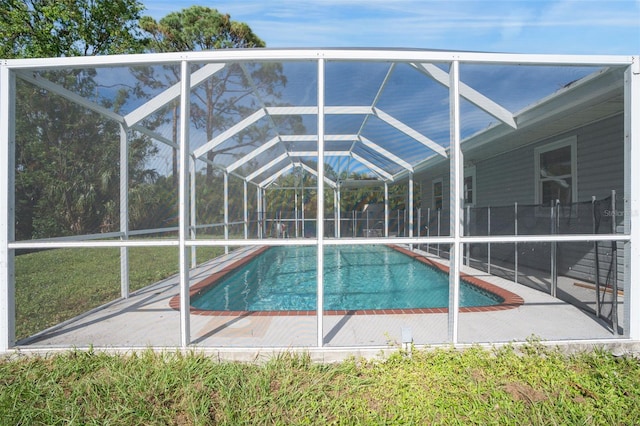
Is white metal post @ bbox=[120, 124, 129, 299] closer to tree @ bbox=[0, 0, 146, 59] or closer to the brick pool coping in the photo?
the brick pool coping

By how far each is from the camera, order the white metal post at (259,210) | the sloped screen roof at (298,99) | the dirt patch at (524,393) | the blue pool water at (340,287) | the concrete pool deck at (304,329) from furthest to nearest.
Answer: the white metal post at (259,210) < the blue pool water at (340,287) < the sloped screen roof at (298,99) < the concrete pool deck at (304,329) < the dirt patch at (524,393)

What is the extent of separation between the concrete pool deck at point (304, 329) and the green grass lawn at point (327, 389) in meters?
0.23

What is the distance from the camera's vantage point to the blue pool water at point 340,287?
18.1 feet

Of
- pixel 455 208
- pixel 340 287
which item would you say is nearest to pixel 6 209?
pixel 455 208

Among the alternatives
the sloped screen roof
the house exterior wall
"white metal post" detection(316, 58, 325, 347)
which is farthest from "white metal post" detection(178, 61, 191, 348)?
the house exterior wall

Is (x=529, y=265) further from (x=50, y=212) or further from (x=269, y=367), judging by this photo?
(x=50, y=212)

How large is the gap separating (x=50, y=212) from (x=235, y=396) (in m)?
3.22

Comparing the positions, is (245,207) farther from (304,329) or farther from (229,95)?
(304,329)

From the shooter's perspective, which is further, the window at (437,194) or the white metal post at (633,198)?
the window at (437,194)

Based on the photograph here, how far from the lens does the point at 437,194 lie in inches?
492

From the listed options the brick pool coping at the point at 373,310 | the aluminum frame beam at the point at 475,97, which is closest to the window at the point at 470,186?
the brick pool coping at the point at 373,310

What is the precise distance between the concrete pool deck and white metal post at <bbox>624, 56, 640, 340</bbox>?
0.32 meters

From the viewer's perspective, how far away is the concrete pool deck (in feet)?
10.3

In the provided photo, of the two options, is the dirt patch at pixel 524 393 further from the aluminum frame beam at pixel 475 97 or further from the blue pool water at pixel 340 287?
the aluminum frame beam at pixel 475 97
